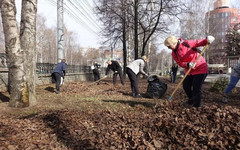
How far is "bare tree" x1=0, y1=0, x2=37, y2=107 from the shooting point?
426 cm

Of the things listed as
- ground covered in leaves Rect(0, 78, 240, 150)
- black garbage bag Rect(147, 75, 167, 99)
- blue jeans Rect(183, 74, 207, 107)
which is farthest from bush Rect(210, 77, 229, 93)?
ground covered in leaves Rect(0, 78, 240, 150)

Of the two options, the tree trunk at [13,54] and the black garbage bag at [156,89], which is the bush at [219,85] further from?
the tree trunk at [13,54]

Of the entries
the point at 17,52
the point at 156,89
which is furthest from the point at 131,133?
the point at 156,89

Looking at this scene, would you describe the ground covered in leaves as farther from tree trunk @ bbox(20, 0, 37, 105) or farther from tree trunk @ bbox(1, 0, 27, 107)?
tree trunk @ bbox(20, 0, 37, 105)

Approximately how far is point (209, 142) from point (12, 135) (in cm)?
280

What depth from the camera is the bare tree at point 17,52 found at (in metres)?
4.26

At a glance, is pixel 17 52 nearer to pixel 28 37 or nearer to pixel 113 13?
pixel 28 37

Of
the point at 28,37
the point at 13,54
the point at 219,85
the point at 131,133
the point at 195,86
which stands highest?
the point at 28,37

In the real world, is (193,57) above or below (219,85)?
above

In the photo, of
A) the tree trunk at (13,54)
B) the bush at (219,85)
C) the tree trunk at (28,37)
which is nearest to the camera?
the tree trunk at (13,54)

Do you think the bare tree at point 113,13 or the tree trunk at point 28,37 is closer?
the tree trunk at point 28,37

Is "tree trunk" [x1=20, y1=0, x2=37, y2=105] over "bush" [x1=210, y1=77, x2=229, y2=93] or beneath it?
over

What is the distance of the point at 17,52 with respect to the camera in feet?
14.4

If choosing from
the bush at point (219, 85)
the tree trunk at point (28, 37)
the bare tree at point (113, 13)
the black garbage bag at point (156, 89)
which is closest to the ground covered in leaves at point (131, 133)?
the tree trunk at point (28, 37)
